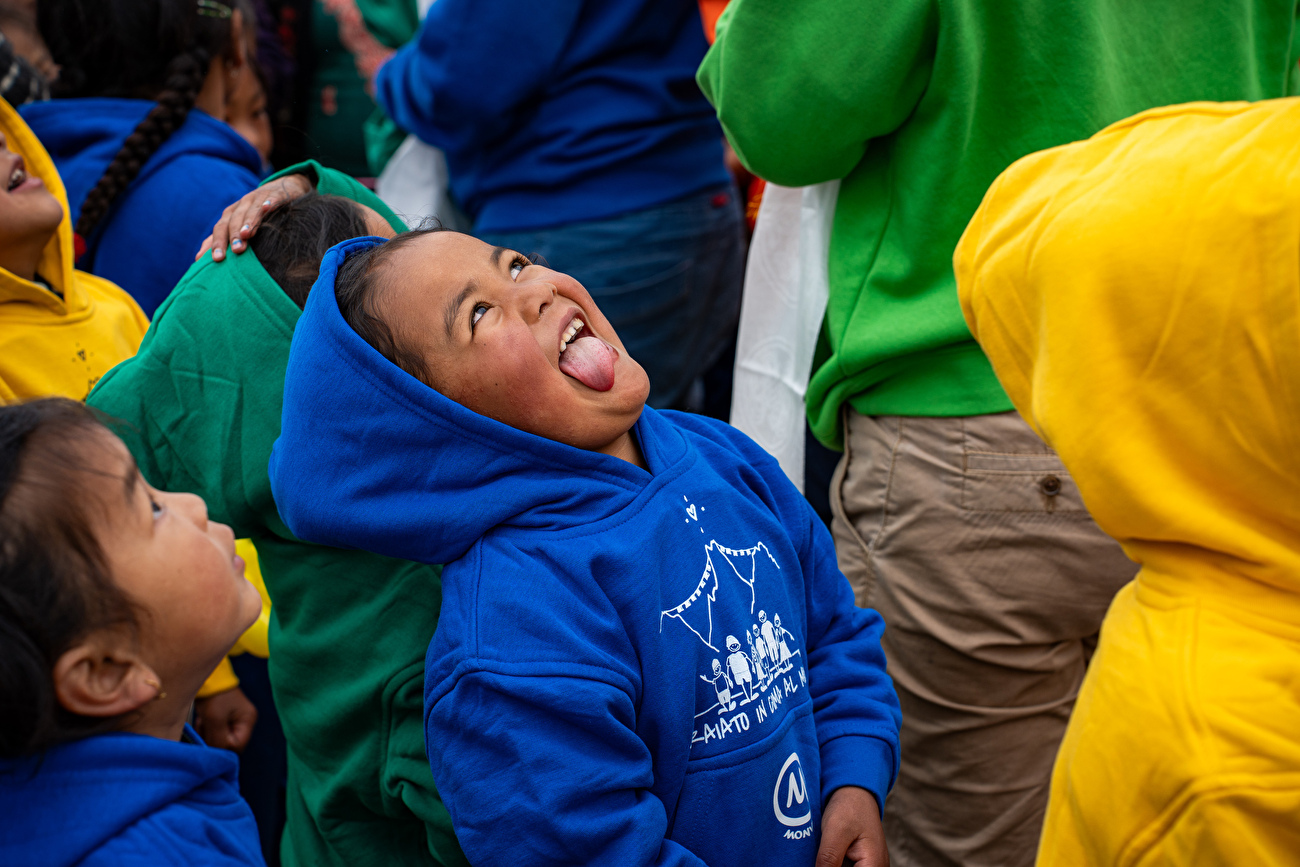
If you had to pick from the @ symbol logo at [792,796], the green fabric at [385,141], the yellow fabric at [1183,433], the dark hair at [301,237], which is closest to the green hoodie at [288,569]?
the dark hair at [301,237]

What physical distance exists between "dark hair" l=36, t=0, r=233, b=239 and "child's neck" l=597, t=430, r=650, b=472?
4.92ft

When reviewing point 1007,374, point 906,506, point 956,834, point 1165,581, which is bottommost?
point 956,834

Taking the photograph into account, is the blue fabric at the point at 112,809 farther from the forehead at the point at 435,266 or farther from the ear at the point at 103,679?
the forehead at the point at 435,266

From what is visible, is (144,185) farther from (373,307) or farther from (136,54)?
(373,307)

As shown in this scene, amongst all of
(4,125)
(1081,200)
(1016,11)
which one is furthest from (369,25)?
(1081,200)

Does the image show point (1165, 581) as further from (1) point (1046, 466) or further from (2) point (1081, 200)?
(1) point (1046, 466)

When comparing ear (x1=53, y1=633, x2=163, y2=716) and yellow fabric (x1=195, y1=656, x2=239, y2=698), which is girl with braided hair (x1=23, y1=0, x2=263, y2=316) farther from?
ear (x1=53, y1=633, x2=163, y2=716)

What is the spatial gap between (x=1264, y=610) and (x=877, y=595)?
2.77ft

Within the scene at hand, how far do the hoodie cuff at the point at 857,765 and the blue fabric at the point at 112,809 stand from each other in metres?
0.73

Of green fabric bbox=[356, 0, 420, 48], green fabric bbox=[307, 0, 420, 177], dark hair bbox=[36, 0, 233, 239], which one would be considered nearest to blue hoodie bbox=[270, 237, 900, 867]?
dark hair bbox=[36, 0, 233, 239]

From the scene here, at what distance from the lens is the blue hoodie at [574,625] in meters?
1.13

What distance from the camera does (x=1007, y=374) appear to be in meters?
1.22

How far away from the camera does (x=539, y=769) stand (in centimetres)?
111

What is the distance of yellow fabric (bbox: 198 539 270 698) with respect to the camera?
1893 mm
